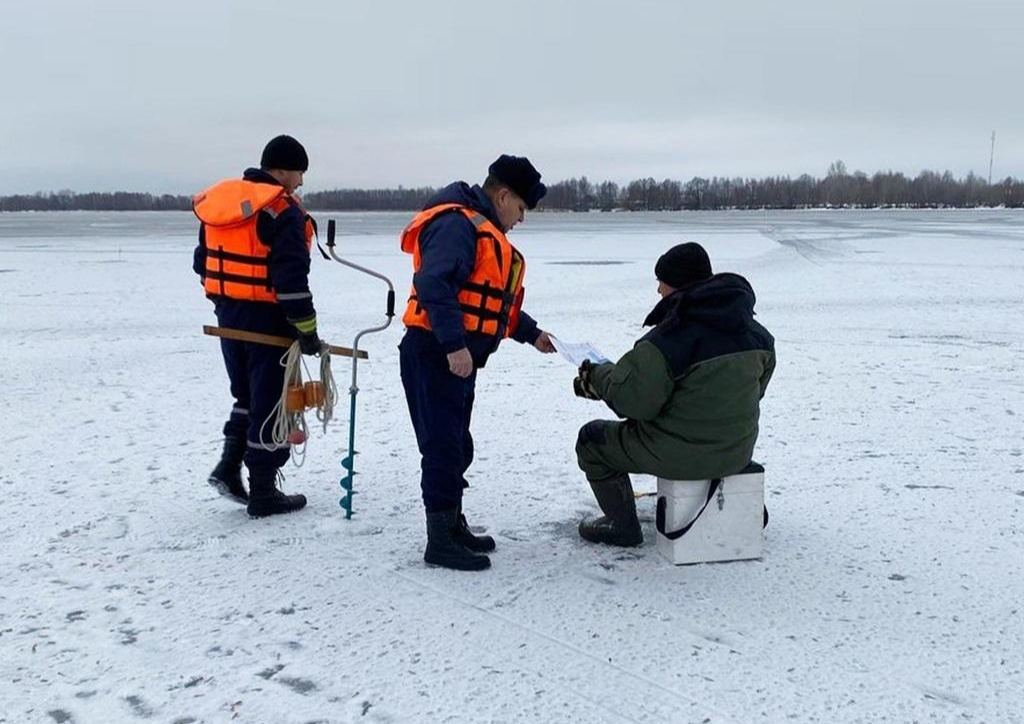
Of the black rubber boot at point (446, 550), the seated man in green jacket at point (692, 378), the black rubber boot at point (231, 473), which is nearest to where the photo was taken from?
the seated man in green jacket at point (692, 378)

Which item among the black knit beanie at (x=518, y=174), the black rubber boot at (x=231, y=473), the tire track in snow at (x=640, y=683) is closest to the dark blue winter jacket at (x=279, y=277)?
the black rubber boot at (x=231, y=473)

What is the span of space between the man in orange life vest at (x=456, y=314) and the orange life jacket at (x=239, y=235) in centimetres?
79

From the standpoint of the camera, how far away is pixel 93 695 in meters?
3.20

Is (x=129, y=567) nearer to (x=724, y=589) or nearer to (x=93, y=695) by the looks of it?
(x=93, y=695)

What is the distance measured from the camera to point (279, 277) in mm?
4543

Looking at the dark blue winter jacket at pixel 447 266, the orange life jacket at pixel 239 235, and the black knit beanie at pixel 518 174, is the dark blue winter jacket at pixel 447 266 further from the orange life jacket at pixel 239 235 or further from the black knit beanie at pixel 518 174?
the orange life jacket at pixel 239 235

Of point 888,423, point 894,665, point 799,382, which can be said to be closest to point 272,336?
point 894,665

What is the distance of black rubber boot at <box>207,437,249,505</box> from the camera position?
203 inches

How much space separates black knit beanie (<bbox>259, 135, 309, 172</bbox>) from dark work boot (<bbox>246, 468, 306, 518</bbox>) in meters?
1.66

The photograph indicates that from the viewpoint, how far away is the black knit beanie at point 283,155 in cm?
479

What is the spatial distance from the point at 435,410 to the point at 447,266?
2.38 ft

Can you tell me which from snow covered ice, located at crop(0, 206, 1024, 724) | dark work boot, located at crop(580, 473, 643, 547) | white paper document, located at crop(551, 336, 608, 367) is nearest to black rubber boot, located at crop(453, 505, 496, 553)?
snow covered ice, located at crop(0, 206, 1024, 724)

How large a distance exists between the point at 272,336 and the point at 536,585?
192 cm

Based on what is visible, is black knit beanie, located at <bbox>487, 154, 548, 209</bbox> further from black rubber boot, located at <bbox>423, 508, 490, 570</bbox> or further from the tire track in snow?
the tire track in snow
